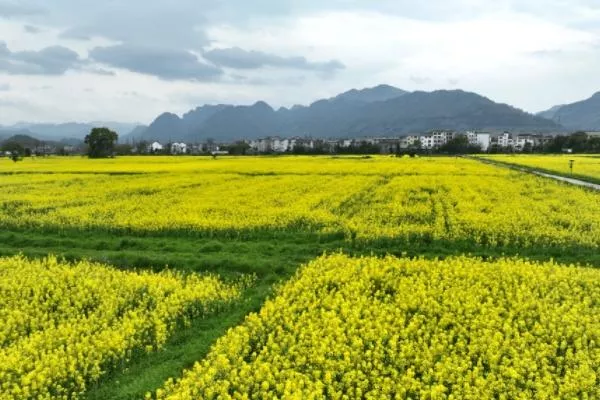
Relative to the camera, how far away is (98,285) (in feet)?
38.9

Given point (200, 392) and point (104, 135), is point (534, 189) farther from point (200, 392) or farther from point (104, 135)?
point (104, 135)

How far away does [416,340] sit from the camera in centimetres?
888

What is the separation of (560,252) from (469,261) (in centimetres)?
349

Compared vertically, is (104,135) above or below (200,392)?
above

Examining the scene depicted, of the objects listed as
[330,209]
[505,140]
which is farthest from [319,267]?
[505,140]

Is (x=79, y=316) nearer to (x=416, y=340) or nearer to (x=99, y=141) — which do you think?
(x=416, y=340)

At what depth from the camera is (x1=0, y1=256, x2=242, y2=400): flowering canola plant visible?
7855 millimetres

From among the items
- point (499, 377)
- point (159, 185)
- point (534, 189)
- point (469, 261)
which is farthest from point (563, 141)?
point (499, 377)

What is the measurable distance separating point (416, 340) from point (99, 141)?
278ft

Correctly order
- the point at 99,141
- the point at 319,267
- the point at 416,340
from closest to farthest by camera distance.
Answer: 1. the point at 416,340
2. the point at 319,267
3. the point at 99,141

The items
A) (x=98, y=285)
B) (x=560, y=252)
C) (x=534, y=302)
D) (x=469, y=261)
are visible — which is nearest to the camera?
(x=534, y=302)

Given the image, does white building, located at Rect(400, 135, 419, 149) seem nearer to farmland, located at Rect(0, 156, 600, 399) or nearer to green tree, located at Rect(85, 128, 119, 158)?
green tree, located at Rect(85, 128, 119, 158)

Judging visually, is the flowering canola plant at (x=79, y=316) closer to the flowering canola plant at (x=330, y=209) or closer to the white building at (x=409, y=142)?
the flowering canola plant at (x=330, y=209)

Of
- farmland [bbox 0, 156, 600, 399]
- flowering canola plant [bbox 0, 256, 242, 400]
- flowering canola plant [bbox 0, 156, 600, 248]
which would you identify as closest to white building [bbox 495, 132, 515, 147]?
flowering canola plant [bbox 0, 156, 600, 248]
